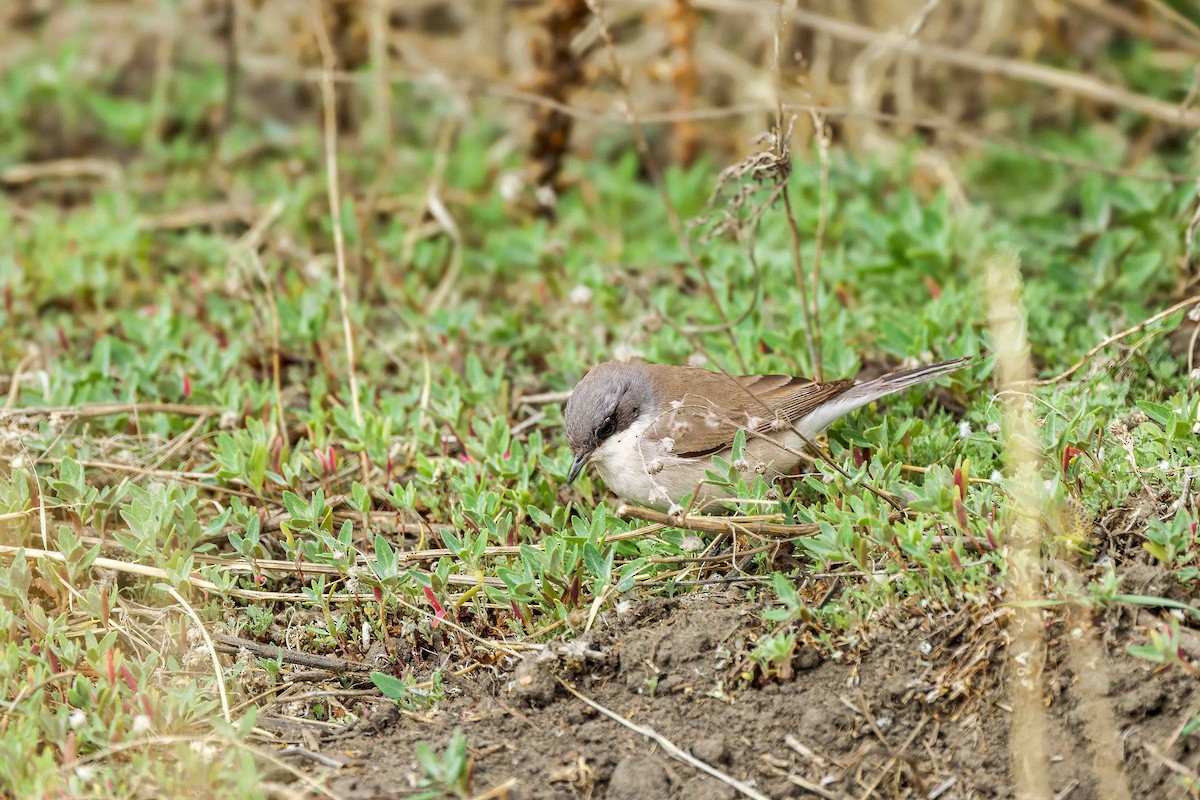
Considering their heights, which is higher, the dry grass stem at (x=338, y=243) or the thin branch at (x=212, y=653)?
the dry grass stem at (x=338, y=243)

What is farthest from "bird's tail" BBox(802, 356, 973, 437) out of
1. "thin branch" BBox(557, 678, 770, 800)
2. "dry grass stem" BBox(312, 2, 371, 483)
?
"dry grass stem" BBox(312, 2, 371, 483)

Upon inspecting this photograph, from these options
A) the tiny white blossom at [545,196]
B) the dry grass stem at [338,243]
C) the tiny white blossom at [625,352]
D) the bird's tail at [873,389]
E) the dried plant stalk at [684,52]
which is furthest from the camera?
the dried plant stalk at [684,52]

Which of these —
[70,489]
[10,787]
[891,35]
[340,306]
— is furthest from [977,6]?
[10,787]

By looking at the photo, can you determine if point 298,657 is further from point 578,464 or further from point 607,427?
point 607,427

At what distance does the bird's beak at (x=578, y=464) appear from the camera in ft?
16.1

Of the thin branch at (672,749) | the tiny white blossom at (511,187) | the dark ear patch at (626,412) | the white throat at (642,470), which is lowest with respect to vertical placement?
the thin branch at (672,749)

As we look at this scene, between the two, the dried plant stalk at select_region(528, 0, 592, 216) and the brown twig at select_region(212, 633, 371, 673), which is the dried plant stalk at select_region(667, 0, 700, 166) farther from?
the brown twig at select_region(212, 633, 371, 673)

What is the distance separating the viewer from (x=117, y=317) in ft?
21.5

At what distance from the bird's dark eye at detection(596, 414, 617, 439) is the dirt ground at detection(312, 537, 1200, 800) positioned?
960 mm

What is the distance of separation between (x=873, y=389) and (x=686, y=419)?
812mm

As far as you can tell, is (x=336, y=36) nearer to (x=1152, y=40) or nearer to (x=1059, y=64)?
(x=1059, y=64)

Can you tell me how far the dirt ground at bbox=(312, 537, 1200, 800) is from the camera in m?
3.60

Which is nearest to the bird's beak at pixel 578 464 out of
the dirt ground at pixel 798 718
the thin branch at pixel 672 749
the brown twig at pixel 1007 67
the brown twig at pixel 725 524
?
the brown twig at pixel 725 524

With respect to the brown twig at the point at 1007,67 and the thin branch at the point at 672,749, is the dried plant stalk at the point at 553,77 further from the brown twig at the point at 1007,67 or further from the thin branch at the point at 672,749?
the thin branch at the point at 672,749
